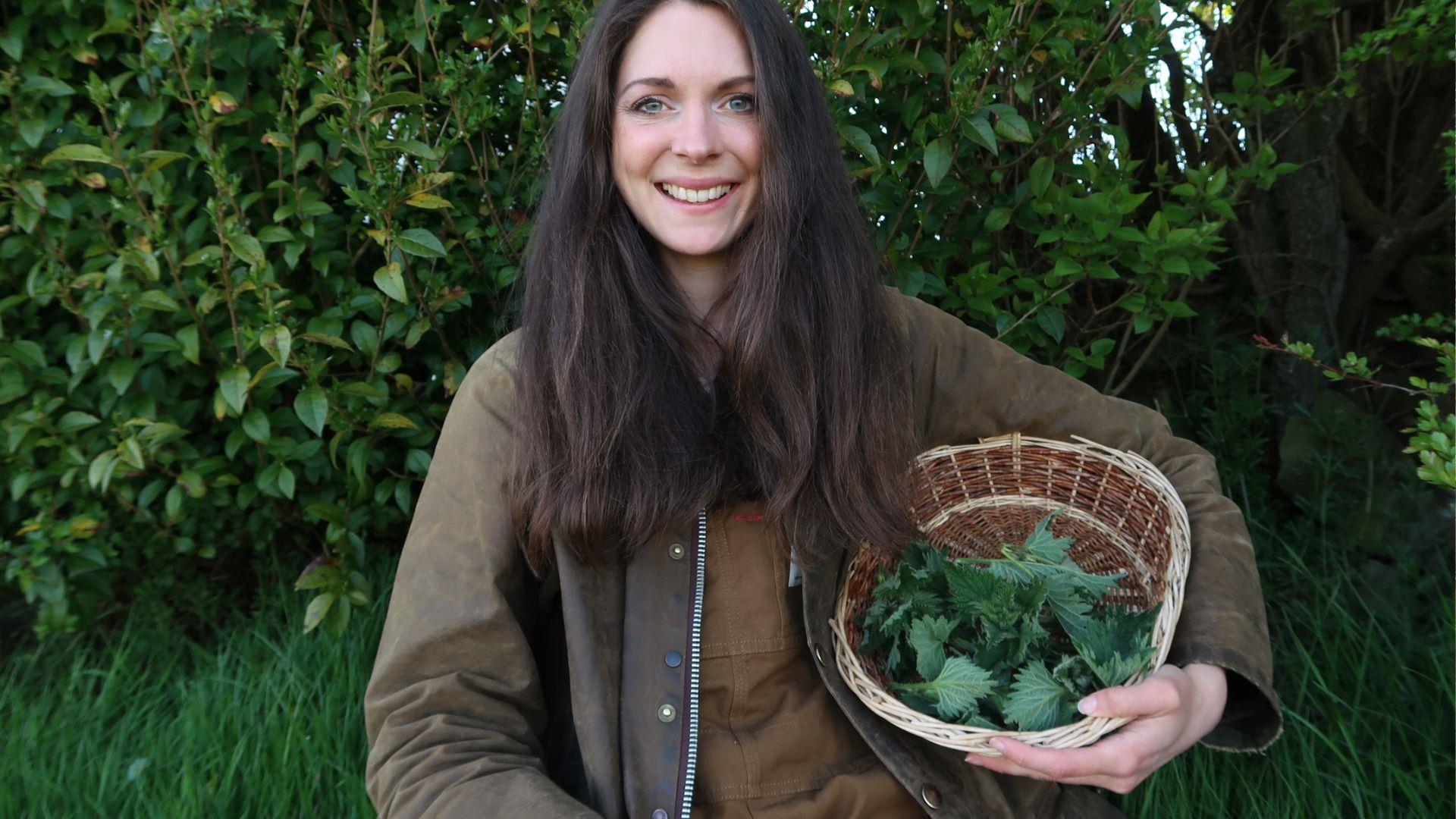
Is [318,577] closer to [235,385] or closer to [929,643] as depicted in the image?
[235,385]

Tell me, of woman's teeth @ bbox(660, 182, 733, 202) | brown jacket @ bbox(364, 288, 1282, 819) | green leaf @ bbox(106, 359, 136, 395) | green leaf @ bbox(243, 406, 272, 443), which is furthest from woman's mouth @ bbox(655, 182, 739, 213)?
green leaf @ bbox(106, 359, 136, 395)

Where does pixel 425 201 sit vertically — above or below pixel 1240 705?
above

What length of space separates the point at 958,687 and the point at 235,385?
5.45 ft

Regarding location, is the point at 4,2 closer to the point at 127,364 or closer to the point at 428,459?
the point at 127,364

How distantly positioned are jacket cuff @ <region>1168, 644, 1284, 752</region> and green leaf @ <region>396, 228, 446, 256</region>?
63.7 inches

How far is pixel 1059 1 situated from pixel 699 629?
149 cm

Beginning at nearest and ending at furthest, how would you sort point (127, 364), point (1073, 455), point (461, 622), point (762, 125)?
point (461, 622) → point (762, 125) → point (1073, 455) → point (127, 364)

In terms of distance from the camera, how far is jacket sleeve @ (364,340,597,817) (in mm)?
1510

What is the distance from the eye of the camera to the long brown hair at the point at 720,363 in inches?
66.2

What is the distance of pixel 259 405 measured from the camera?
251 centimetres

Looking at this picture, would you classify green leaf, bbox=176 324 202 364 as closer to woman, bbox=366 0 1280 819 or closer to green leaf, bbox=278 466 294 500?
green leaf, bbox=278 466 294 500

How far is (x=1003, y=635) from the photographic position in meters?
1.69

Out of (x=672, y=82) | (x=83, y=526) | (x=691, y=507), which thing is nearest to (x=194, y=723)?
(x=83, y=526)

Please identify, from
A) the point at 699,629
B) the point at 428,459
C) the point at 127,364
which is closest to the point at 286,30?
the point at 127,364
